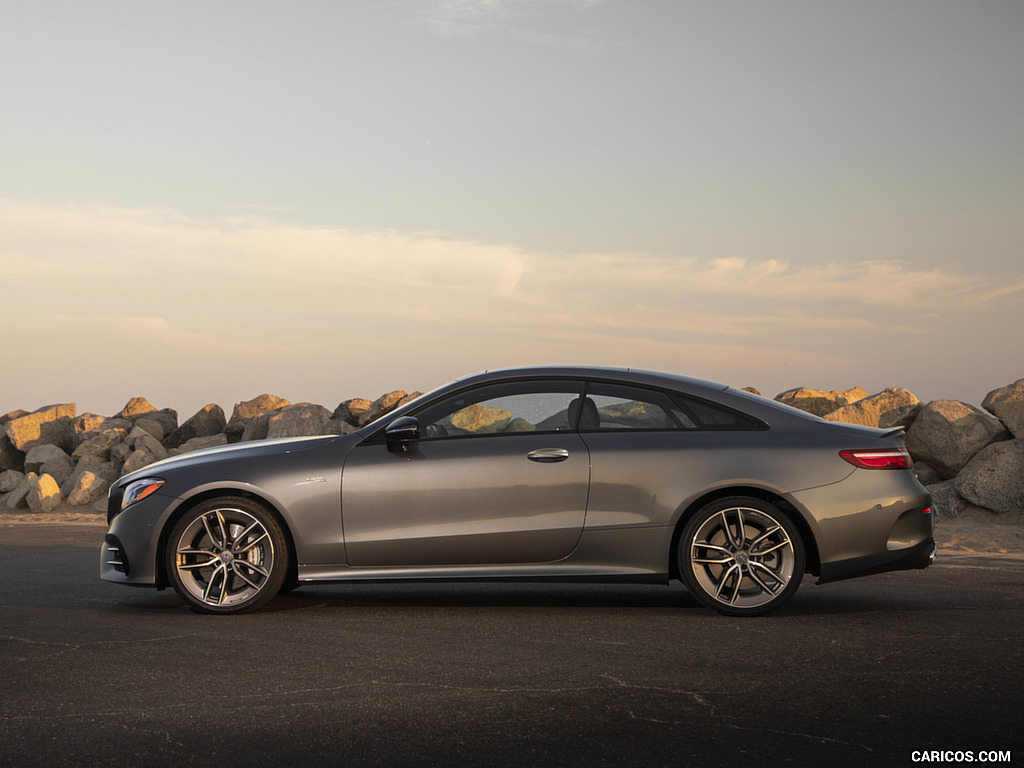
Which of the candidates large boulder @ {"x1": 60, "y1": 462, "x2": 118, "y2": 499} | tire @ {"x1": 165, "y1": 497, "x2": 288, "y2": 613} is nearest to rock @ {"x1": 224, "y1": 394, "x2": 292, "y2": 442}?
large boulder @ {"x1": 60, "y1": 462, "x2": 118, "y2": 499}

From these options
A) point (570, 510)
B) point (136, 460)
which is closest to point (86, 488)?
point (136, 460)

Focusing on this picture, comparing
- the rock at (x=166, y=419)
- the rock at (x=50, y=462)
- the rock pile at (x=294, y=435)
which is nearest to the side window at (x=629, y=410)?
the rock pile at (x=294, y=435)

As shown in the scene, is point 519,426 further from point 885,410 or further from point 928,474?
point 885,410

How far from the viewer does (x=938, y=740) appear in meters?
4.04

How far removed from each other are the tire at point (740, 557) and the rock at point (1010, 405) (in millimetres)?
9636

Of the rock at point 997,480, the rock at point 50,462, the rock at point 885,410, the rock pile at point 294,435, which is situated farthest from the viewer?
the rock at point 50,462

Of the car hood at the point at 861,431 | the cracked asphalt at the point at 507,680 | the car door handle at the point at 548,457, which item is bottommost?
the cracked asphalt at the point at 507,680

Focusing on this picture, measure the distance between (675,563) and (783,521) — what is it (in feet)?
2.48

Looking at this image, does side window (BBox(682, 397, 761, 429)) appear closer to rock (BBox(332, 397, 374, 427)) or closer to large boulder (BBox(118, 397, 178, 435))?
rock (BBox(332, 397, 374, 427))

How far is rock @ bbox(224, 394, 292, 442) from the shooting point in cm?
2278

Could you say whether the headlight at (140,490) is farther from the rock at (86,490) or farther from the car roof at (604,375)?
the rock at (86,490)

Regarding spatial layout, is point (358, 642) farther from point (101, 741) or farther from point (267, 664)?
point (101, 741)

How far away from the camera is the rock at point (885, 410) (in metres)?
15.8

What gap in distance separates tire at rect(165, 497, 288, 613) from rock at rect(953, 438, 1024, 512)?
10318 mm
